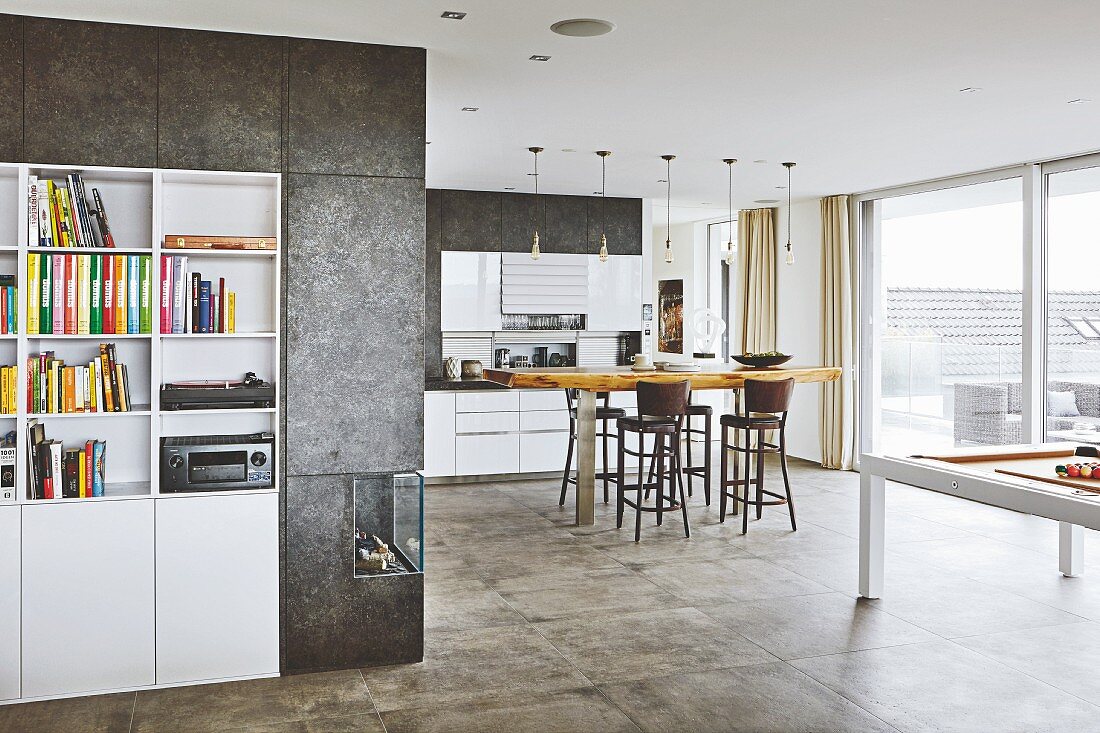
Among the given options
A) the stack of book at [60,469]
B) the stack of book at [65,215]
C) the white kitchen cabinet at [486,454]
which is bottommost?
the white kitchen cabinet at [486,454]

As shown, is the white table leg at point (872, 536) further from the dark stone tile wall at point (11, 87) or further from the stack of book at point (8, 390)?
the dark stone tile wall at point (11, 87)

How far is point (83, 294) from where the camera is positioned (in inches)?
152

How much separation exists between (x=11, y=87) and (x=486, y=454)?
5.67 metres

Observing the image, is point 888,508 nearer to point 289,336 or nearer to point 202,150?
point 289,336

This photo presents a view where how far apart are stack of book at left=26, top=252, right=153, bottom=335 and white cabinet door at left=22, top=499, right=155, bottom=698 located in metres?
0.73

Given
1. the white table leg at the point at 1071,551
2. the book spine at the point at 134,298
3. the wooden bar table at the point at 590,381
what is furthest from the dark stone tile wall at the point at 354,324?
the white table leg at the point at 1071,551

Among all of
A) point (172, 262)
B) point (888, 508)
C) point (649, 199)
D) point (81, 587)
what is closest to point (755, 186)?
point (649, 199)

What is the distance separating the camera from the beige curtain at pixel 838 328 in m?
9.52

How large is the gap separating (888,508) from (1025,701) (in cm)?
421

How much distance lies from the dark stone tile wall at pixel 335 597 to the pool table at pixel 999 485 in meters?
2.55

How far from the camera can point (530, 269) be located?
367 inches

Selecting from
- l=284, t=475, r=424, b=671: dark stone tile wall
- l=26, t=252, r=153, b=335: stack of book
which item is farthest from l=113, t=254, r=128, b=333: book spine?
l=284, t=475, r=424, b=671: dark stone tile wall

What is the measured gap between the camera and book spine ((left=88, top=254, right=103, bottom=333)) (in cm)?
387

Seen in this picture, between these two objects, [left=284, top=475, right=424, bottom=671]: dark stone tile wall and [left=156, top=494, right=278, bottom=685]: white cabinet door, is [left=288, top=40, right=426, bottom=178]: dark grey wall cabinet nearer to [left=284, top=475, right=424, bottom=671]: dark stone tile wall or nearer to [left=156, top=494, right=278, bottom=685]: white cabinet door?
[left=284, top=475, right=424, bottom=671]: dark stone tile wall
